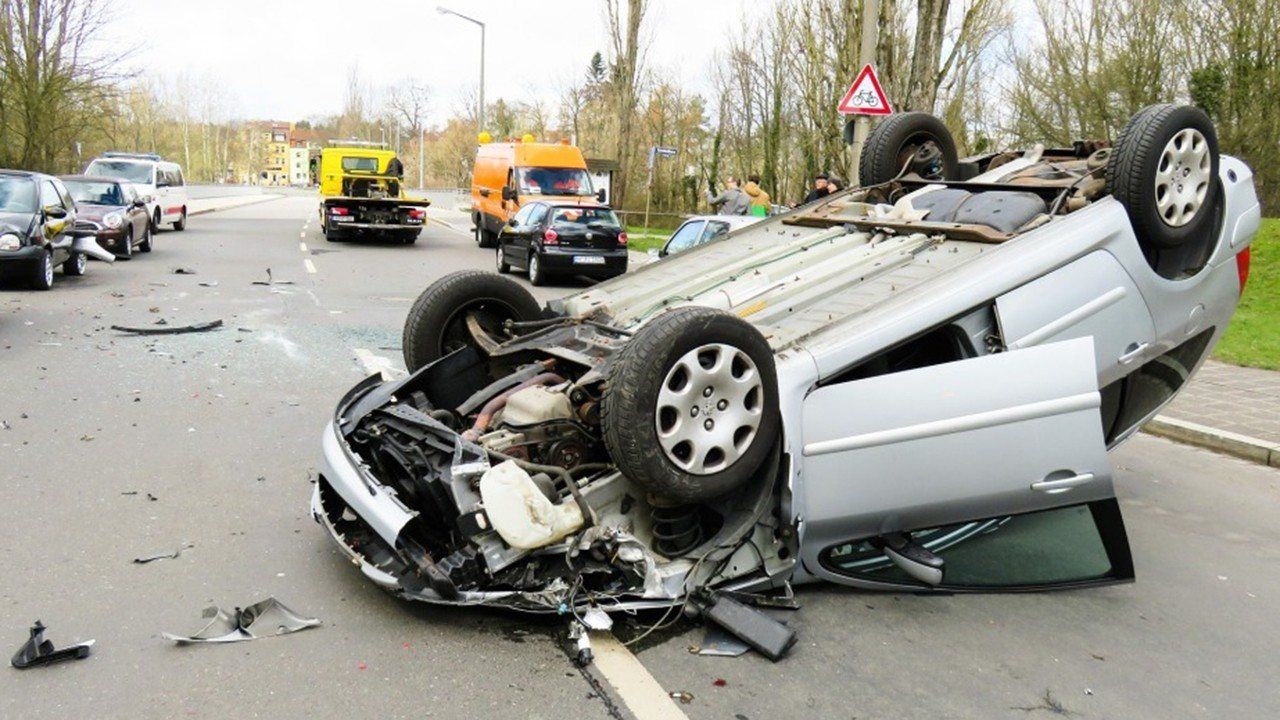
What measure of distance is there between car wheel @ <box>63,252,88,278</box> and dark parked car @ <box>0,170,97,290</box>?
653 mm

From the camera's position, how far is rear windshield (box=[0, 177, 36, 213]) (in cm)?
1320

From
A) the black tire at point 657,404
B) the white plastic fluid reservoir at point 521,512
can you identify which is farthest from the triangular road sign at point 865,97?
the white plastic fluid reservoir at point 521,512

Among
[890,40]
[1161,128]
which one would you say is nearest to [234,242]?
[890,40]

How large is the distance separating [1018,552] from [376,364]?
247 inches

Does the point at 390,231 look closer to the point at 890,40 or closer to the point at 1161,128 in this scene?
the point at 890,40

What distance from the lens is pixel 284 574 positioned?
430cm

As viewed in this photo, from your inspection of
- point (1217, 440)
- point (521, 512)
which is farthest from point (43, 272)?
point (1217, 440)

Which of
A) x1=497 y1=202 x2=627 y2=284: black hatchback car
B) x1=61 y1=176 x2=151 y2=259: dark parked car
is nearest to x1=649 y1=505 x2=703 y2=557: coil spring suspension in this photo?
x1=497 y1=202 x2=627 y2=284: black hatchback car

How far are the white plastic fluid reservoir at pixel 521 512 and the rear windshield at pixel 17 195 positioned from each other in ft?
40.2

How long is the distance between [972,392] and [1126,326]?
3.47ft

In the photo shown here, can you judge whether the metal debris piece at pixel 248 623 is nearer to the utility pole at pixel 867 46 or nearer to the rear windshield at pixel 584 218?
the utility pole at pixel 867 46

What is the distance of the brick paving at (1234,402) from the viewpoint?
7766 millimetres

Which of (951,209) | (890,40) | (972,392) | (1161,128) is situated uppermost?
(890,40)

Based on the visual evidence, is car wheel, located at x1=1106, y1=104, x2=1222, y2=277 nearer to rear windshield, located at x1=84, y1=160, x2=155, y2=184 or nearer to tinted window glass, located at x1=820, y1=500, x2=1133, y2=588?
tinted window glass, located at x1=820, y1=500, x2=1133, y2=588
